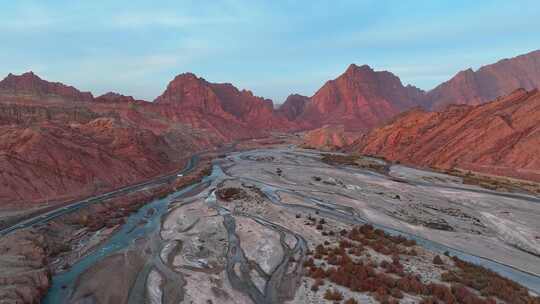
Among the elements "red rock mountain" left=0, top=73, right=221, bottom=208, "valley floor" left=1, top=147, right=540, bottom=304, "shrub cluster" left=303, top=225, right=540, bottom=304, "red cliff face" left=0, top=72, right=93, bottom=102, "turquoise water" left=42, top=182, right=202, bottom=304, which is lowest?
"turquoise water" left=42, top=182, right=202, bottom=304

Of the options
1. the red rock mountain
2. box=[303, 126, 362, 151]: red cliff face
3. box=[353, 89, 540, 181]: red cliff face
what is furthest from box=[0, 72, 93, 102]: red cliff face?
box=[353, 89, 540, 181]: red cliff face

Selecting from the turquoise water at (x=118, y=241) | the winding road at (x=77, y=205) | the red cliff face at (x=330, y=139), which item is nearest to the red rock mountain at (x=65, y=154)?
the winding road at (x=77, y=205)

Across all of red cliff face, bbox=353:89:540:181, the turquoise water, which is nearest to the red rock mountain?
the turquoise water

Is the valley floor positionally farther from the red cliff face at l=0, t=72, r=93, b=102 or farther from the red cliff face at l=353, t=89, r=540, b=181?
the red cliff face at l=0, t=72, r=93, b=102

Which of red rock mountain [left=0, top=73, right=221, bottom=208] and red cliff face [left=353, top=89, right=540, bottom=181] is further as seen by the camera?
red cliff face [left=353, top=89, right=540, bottom=181]

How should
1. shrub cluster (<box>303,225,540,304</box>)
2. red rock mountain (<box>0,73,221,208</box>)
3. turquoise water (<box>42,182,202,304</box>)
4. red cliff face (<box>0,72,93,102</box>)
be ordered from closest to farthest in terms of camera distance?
shrub cluster (<box>303,225,540,304</box>) → turquoise water (<box>42,182,202,304</box>) → red rock mountain (<box>0,73,221,208</box>) → red cliff face (<box>0,72,93,102</box>)

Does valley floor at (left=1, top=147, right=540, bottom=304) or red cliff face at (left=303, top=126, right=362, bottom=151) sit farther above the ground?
red cliff face at (left=303, top=126, right=362, bottom=151)

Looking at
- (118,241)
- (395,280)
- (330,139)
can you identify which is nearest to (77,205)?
(118,241)

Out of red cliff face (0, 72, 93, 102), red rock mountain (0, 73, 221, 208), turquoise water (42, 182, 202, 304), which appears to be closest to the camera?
turquoise water (42, 182, 202, 304)

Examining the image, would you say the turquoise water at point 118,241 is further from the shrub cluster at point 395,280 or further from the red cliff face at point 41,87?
the red cliff face at point 41,87

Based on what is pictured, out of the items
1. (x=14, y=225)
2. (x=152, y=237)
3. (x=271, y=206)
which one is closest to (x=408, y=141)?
(x=271, y=206)

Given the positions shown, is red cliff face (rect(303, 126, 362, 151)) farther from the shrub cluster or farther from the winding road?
the shrub cluster
